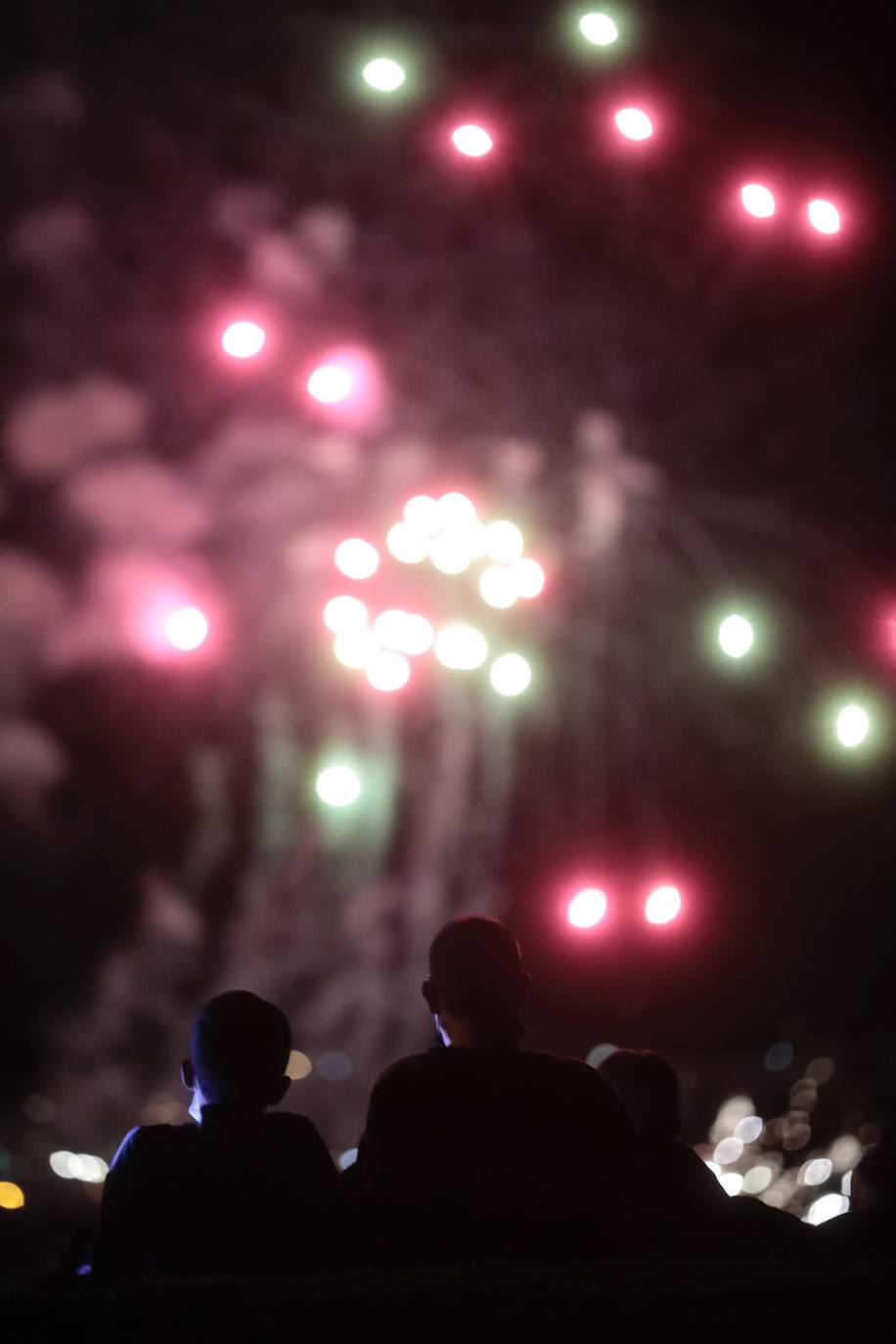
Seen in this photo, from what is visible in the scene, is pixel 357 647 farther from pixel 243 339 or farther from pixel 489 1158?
pixel 489 1158

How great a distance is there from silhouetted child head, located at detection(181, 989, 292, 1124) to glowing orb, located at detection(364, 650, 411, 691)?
5.87m

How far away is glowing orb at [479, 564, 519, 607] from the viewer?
8.84 metres

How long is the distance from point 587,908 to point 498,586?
2823mm

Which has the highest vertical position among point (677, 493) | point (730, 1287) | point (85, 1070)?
point (677, 493)

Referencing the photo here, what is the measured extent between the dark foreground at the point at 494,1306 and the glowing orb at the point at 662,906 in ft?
26.4

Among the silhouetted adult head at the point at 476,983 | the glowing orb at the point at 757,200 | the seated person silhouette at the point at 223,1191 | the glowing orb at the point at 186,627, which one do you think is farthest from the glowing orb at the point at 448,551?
the seated person silhouette at the point at 223,1191

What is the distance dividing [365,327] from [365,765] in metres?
3.29

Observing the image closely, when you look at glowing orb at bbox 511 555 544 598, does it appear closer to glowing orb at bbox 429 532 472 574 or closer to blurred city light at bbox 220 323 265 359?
glowing orb at bbox 429 532 472 574

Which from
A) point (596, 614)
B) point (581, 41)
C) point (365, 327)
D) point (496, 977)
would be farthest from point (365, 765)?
point (496, 977)

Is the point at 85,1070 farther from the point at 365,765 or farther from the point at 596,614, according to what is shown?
the point at 596,614

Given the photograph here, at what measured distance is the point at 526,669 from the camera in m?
9.59

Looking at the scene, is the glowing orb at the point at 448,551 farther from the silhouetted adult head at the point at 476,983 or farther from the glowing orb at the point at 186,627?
the silhouetted adult head at the point at 476,983

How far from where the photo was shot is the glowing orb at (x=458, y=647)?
8617 millimetres

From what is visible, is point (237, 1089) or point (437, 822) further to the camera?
point (437, 822)
